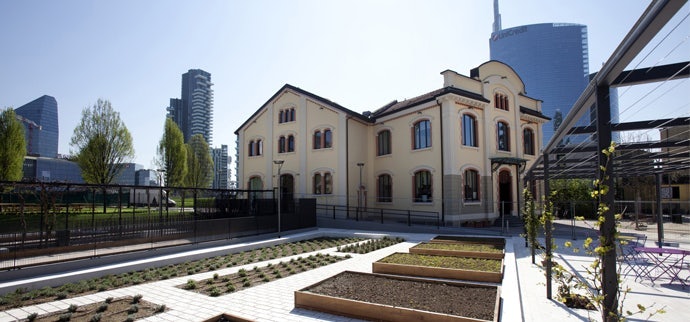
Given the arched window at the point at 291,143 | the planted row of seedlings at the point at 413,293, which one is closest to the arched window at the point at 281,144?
the arched window at the point at 291,143

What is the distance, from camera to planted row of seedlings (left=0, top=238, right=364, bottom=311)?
7300 millimetres

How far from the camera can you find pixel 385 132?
2375 cm

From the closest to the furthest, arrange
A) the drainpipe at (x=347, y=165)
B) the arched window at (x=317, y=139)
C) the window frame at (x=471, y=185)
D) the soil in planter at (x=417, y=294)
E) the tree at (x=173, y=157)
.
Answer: the soil in planter at (x=417, y=294), the window frame at (x=471, y=185), the drainpipe at (x=347, y=165), the arched window at (x=317, y=139), the tree at (x=173, y=157)

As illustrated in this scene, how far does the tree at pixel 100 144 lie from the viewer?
25.5 metres

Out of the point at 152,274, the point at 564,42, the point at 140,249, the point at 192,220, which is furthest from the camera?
the point at 564,42

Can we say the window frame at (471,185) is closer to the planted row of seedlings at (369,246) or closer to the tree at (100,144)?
the planted row of seedlings at (369,246)

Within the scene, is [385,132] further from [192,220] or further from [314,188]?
[192,220]

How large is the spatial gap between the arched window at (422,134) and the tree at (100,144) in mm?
20723

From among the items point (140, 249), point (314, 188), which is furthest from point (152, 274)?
point (314, 188)

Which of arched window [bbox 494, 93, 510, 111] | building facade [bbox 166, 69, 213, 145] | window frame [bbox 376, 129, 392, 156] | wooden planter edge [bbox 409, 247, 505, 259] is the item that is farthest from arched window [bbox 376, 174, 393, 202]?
building facade [bbox 166, 69, 213, 145]

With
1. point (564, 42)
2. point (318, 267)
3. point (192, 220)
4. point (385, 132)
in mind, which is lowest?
point (318, 267)

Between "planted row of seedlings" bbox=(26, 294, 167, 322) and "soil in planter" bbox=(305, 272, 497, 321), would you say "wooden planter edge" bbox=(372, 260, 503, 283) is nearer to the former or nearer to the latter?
"soil in planter" bbox=(305, 272, 497, 321)

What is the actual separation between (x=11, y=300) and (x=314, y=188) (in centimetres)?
1767

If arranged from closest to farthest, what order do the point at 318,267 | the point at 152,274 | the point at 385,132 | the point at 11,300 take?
1. the point at 11,300
2. the point at 152,274
3. the point at 318,267
4. the point at 385,132
